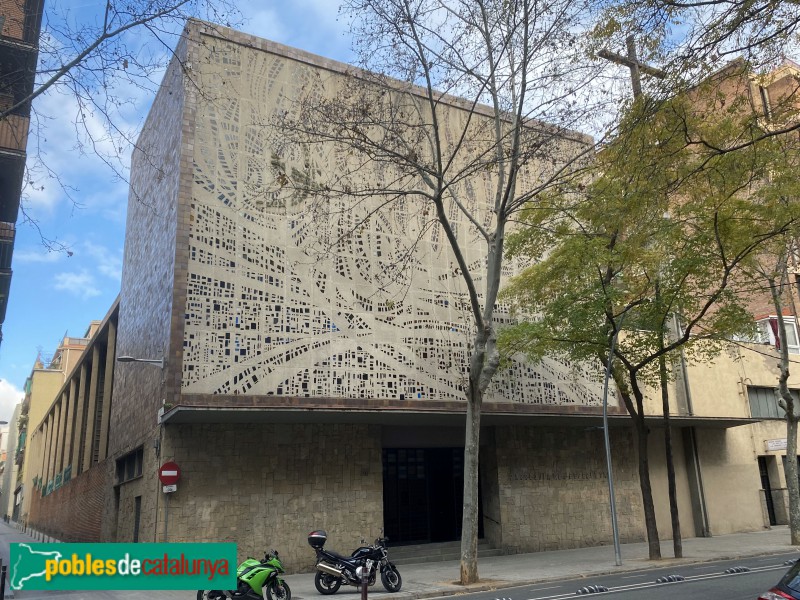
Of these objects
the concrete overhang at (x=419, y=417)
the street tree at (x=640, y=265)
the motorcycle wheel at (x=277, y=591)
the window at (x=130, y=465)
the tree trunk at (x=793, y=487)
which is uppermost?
the street tree at (x=640, y=265)

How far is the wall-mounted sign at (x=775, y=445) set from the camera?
84.7ft

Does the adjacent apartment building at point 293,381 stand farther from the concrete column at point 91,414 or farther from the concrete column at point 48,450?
the concrete column at point 48,450

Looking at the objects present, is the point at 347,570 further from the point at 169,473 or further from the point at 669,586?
the point at 669,586

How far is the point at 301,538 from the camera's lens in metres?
17.0

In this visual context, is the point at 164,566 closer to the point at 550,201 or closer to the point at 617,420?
the point at 550,201

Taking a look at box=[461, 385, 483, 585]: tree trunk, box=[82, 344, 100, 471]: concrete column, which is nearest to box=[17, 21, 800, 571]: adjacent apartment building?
box=[461, 385, 483, 585]: tree trunk

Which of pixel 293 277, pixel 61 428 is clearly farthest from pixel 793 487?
pixel 61 428

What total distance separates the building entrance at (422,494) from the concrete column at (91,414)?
56.0ft

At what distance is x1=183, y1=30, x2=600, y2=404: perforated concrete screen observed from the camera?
55.3ft

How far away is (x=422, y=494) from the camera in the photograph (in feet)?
68.2

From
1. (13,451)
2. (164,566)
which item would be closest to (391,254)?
(164,566)

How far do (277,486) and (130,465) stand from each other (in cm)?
684

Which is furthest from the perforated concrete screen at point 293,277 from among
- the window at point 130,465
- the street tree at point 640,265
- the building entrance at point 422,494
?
the window at point 130,465

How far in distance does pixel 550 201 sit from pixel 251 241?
8.18m
